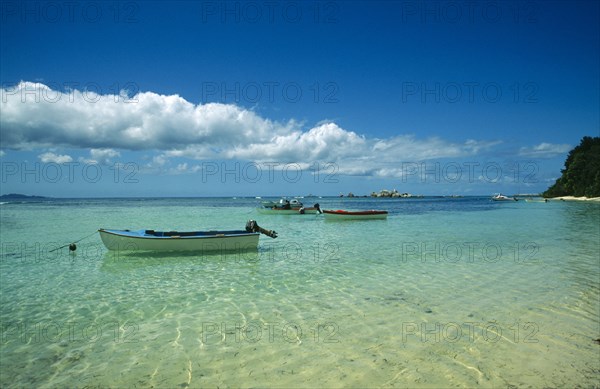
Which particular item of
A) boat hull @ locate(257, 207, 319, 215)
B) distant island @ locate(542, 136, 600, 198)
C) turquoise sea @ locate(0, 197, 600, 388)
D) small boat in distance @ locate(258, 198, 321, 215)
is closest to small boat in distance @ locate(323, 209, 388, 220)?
small boat in distance @ locate(258, 198, 321, 215)

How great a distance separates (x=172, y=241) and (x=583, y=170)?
113 meters

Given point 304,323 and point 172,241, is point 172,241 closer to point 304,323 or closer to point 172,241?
point 172,241

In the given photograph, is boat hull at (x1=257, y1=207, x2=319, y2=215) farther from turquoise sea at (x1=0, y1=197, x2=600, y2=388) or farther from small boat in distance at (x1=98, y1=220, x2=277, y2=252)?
turquoise sea at (x1=0, y1=197, x2=600, y2=388)

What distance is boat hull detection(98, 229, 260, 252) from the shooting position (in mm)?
17859

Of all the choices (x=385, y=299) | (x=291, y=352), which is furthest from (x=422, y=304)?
(x=291, y=352)

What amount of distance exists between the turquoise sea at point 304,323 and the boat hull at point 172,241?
171cm

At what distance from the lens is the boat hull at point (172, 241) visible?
17.9 m

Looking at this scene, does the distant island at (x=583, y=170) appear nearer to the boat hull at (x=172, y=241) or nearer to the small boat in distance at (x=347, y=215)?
the small boat in distance at (x=347, y=215)

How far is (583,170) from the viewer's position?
92.4 meters

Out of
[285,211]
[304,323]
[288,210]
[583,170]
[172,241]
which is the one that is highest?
[583,170]

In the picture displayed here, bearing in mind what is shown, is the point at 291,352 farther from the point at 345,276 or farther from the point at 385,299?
the point at 345,276

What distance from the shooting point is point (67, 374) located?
609cm

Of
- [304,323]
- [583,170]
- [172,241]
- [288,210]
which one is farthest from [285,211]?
[583,170]

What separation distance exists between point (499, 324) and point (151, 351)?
7.89m
